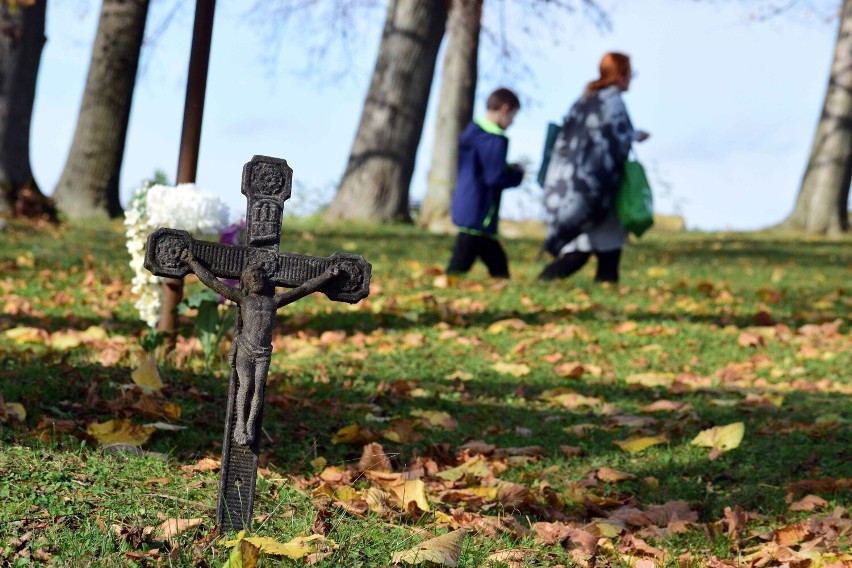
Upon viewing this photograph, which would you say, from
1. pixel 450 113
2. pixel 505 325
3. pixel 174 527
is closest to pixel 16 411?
pixel 174 527

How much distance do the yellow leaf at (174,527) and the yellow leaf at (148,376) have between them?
1.66 meters

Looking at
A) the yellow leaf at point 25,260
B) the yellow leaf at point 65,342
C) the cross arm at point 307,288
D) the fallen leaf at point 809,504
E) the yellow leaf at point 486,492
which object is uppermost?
the cross arm at point 307,288

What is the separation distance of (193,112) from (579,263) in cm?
572

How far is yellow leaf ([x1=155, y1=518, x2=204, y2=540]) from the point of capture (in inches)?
127

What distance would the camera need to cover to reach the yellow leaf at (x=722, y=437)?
500 cm

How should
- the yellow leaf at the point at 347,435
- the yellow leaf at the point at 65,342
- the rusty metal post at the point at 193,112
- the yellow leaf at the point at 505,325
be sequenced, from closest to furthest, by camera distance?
the yellow leaf at the point at 347,435 → the rusty metal post at the point at 193,112 → the yellow leaf at the point at 65,342 → the yellow leaf at the point at 505,325

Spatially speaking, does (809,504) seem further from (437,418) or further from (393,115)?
(393,115)

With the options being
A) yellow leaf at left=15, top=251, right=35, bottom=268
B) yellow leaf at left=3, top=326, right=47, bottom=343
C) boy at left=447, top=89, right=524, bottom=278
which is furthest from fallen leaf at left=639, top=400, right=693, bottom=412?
yellow leaf at left=15, top=251, right=35, bottom=268

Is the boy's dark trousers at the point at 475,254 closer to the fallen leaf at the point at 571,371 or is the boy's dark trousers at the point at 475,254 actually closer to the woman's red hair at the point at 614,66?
the woman's red hair at the point at 614,66

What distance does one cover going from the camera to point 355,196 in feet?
52.2

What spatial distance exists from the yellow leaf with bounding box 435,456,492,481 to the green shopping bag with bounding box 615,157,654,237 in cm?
576

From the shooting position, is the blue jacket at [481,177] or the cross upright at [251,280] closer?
the cross upright at [251,280]

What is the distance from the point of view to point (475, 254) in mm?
10336


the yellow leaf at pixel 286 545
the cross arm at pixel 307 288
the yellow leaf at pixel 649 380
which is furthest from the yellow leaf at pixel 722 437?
the yellow leaf at pixel 286 545
